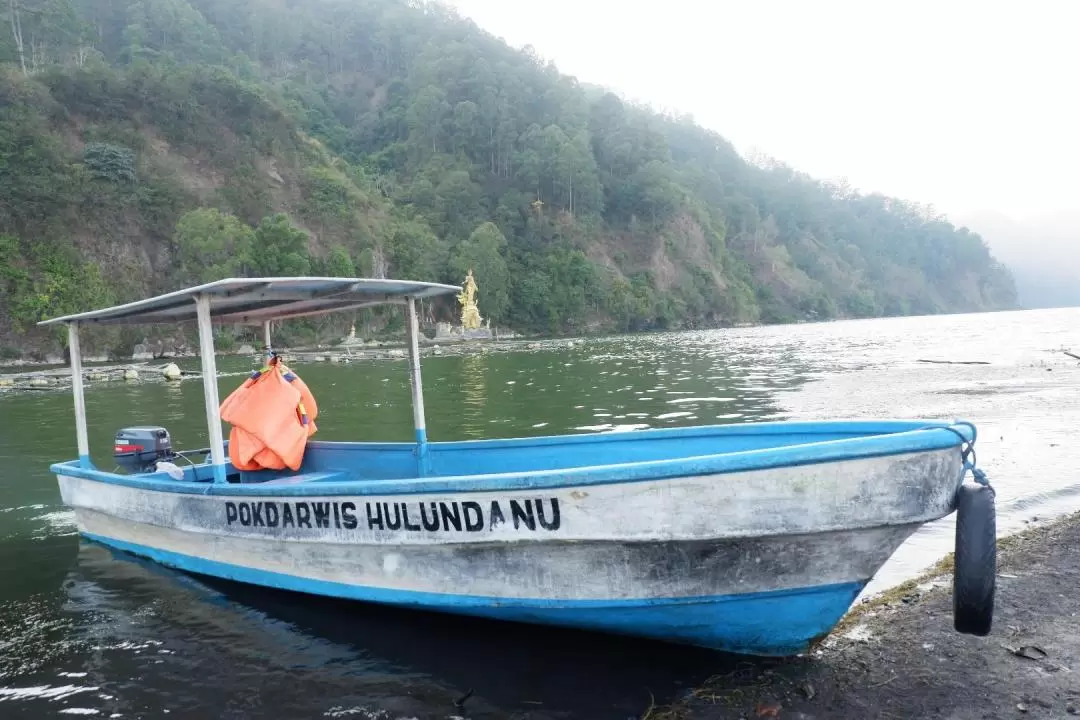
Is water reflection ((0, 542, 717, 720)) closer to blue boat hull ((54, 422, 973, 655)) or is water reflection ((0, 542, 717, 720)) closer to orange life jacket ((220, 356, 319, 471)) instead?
blue boat hull ((54, 422, 973, 655))

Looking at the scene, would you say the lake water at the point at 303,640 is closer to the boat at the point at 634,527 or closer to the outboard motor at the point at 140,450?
the boat at the point at 634,527

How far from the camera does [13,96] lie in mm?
60750

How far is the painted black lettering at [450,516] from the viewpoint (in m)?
4.52

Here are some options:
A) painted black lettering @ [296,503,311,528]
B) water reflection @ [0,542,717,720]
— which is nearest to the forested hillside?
water reflection @ [0,542,717,720]

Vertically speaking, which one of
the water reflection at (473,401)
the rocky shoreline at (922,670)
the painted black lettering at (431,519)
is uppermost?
the painted black lettering at (431,519)

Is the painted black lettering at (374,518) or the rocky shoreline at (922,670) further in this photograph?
the painted black lettering at (374,518)

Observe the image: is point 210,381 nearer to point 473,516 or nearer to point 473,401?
point 473,516

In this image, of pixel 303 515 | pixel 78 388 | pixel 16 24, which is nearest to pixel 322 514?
pixel 303 515

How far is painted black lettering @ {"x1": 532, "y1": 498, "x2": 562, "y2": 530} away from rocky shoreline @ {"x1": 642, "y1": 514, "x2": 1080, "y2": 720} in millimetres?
1150

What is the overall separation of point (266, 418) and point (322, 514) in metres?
2.05

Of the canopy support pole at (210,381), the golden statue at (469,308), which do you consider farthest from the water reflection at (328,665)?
the golden statue at (469,308)

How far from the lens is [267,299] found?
6.36 meters

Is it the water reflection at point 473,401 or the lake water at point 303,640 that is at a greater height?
the lake water at point 303,640

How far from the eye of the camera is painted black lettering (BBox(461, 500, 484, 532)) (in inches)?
174
